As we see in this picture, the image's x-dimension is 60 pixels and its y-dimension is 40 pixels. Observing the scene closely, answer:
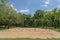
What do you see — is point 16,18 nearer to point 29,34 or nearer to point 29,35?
point 29,34

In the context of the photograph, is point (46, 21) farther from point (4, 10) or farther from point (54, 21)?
point (4, 10)

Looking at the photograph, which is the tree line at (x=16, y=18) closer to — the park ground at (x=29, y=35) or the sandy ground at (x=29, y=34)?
the sandy ground at (x=29, y=34)

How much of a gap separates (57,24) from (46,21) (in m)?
5.79

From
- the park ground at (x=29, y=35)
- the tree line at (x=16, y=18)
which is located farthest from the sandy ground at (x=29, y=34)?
the tree line at (x=16, y=18)

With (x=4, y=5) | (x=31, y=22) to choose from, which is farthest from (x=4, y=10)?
(x=31, y=22)

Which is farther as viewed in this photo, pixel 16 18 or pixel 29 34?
pixel 16 18

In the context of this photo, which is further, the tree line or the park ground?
the tree line

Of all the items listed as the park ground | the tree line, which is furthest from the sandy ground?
the tree line

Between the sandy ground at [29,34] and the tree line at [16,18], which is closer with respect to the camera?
the sandy ground at [29,34]

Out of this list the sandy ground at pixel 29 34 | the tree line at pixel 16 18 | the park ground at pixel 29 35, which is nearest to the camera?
the park ground at pixel 29 35

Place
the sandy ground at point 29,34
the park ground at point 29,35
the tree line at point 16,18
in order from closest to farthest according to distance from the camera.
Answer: the park ground at point 29,35 → the sandy ground at point 29,34 → the tree line at point 16,18

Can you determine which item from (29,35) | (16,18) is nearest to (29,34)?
(29,35)

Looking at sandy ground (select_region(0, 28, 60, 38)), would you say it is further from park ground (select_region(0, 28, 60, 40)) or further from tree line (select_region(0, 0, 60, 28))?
tree line (select_region(0, 0, 60, 28))

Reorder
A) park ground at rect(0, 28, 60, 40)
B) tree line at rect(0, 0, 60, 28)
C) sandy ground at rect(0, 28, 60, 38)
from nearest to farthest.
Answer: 1. park ground at rect(0, 28, 60, 40)
2. sandy ground at rect(0, 28, 60, 38)
3. tree line at rect(0, 0, 60, 28)
